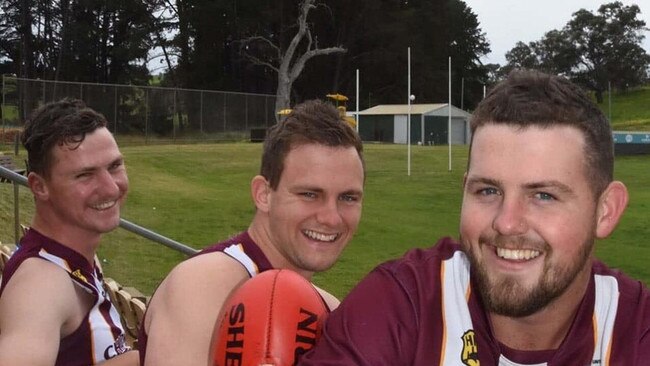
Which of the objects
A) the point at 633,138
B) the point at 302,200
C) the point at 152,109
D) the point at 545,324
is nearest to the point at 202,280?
the point at 302,200

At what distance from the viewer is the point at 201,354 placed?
215cm

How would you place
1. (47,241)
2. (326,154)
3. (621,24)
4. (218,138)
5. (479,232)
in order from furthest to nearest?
(621,24) < (218,138) < (47,241) < (326,154) < (479,232)

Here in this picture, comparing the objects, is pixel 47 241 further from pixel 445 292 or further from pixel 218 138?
pixel 218 138

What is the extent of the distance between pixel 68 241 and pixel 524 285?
6.45 ft

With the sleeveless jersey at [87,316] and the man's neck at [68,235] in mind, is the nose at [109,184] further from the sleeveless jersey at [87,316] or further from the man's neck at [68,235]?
the sleeveless jersey at [87,316]

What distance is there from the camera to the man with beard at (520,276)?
1880 mm

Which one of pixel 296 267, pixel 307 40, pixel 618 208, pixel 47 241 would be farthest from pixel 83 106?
pixel 307 40

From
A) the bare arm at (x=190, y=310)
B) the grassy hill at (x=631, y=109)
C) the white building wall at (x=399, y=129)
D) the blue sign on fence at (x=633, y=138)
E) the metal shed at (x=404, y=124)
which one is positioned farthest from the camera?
the grassy hill at (x=631, y=109)

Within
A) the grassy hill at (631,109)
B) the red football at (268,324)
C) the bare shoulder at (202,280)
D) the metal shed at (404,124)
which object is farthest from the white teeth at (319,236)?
the grassy hill at (631,109)

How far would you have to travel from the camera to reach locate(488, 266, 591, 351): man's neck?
1972 millimetres

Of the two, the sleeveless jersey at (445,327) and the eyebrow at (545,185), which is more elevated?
the eyebrow at (545,185)

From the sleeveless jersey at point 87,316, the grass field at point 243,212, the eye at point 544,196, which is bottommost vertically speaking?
the grass field at point 243,212

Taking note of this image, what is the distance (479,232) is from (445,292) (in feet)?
0.56

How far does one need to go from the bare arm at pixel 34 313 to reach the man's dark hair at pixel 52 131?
51 cm
